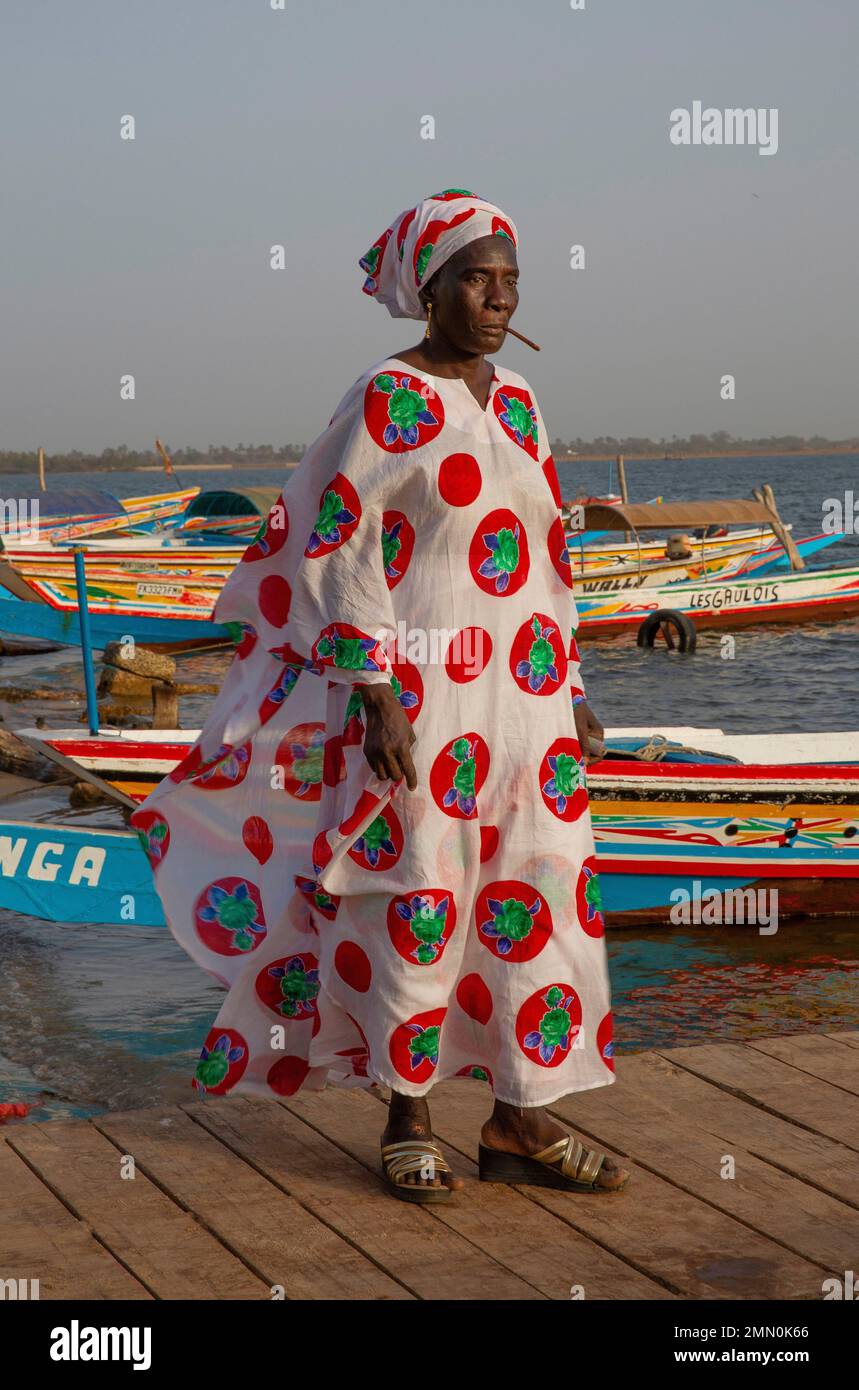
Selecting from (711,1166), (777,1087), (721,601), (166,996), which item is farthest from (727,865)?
(721,601)

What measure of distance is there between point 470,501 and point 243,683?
734mm

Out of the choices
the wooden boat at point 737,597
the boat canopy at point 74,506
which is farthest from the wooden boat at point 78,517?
the wooden boat at point 737,597

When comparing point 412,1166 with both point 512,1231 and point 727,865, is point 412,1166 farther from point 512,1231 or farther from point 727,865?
point 727,865

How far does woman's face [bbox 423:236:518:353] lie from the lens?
9.68 feet

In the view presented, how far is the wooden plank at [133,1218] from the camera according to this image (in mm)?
2664

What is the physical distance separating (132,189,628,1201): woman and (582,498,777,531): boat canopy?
685 inches

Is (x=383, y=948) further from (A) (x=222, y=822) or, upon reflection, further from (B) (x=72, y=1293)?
(B) (x=72, y=1293)

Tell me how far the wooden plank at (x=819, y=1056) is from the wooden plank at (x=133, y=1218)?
1.57m

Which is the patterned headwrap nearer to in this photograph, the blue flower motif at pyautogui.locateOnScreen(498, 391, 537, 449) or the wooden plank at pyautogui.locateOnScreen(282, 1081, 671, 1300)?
the blue flower motif at pyautogui.locateOnScreen(498, 391, 537, 449)

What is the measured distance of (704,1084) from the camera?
3643mm

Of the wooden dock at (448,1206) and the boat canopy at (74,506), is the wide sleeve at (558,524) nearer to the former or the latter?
the wooden dock at (448,1206)

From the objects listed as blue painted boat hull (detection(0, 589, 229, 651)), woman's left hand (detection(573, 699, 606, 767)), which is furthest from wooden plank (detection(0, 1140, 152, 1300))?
blue painted boat hull (detection(0, 589, 229, 651))

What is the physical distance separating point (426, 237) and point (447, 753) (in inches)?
38.6

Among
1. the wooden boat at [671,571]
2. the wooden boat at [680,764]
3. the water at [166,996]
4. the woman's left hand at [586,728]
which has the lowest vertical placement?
the water at [166,996]
